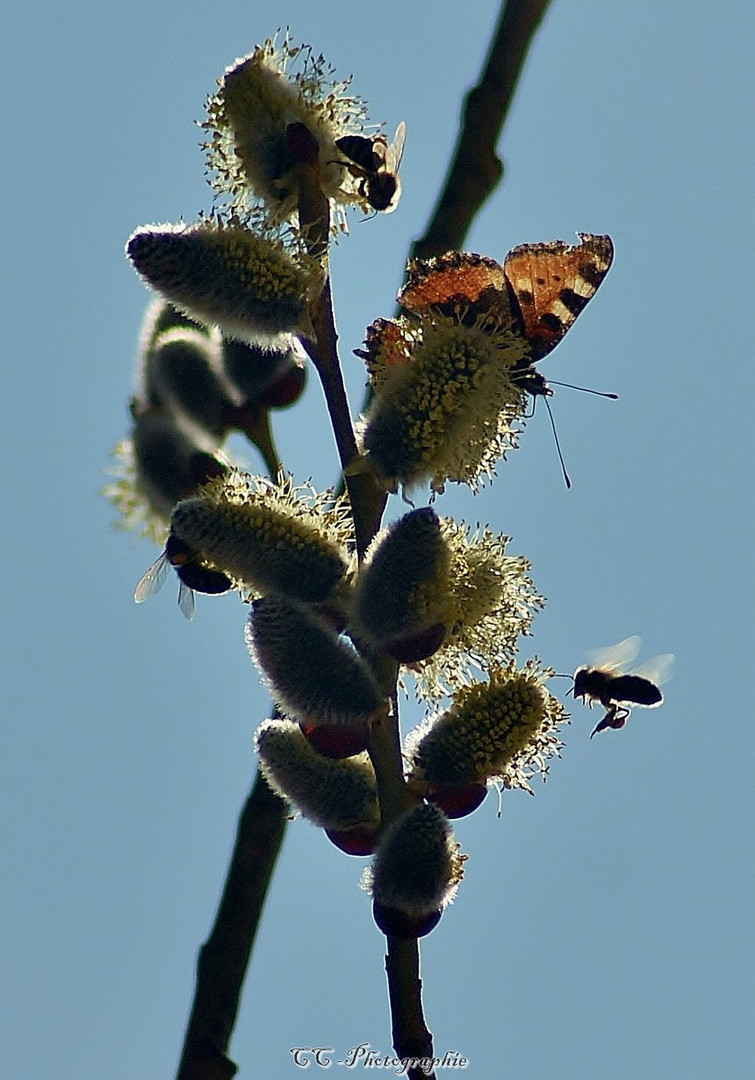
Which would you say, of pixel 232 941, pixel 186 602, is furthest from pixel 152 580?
pixel 232 941

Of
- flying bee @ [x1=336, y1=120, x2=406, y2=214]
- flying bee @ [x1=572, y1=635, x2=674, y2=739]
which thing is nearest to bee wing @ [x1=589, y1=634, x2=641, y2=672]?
flying bee @ [x1=572, y1=635, x2=674, y2=739]

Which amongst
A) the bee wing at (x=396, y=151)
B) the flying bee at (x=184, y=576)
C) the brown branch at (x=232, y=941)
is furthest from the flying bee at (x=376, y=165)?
the brown branch at (x=232, y=941)

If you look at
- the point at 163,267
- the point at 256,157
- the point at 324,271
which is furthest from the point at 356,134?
the point at 163,267

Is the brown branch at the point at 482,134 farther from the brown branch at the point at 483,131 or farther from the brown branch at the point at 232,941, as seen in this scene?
the brown branch at the point at 232,941

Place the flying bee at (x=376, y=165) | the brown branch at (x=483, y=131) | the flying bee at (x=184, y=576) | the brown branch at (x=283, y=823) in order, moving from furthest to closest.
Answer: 1. the brown branch at (x=483, y=131)
2. the flying bee at (x=376, y=165)
3. the flying bee at (x=184, y=576)
4. the brown branch at (x=283, y=823)

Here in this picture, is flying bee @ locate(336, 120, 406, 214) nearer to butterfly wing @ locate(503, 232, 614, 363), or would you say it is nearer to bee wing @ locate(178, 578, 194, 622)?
butterfly wing @ locate(503, 232, 614, 363)
